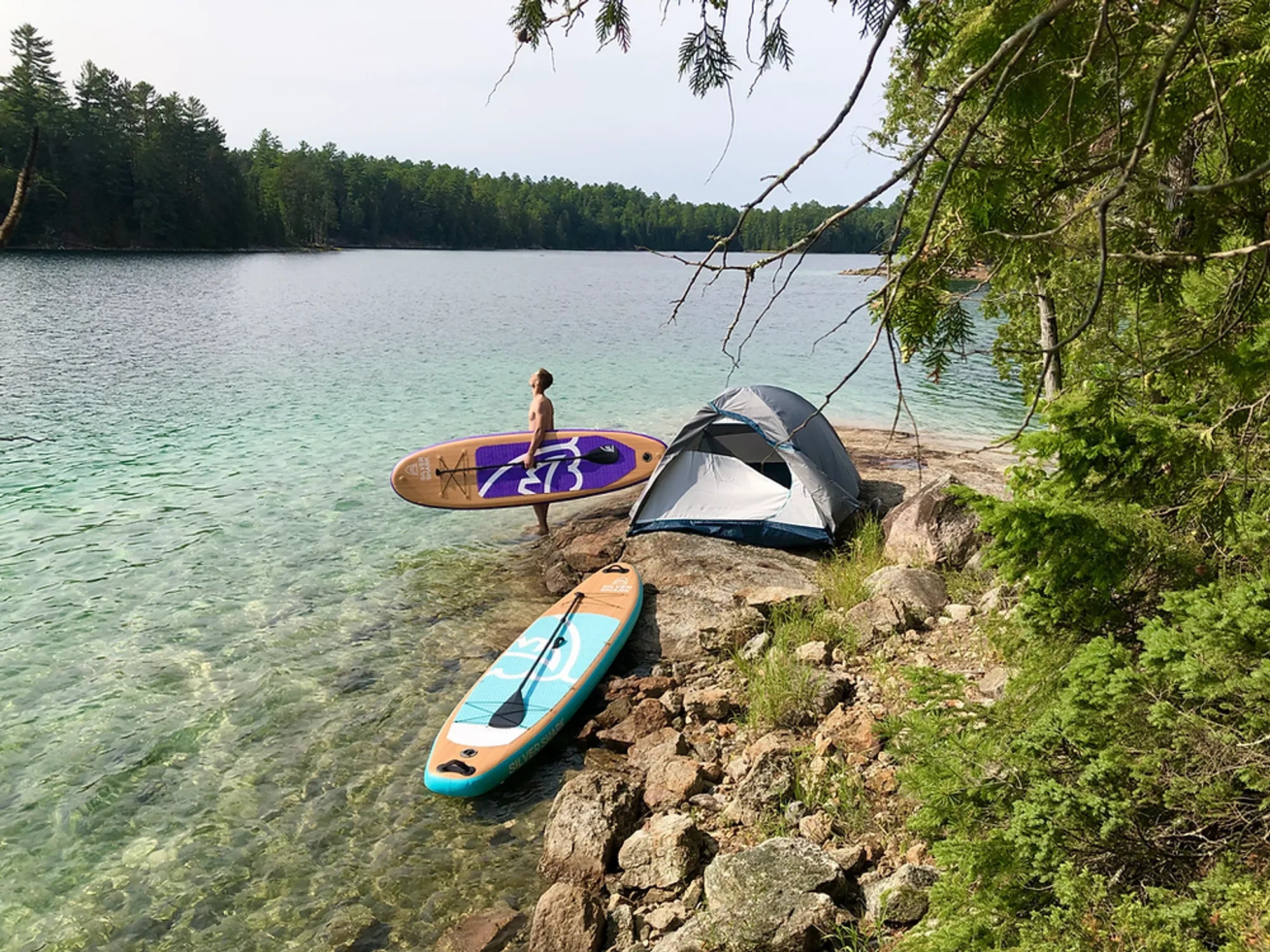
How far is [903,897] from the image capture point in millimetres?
3869

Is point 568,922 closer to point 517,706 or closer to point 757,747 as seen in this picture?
point 757,747

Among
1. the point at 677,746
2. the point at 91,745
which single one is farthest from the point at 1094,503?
the point at 91,745

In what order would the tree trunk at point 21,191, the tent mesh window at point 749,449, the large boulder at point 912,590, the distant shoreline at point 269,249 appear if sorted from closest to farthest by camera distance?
the tree trunk at point 21,191
the large boulder at point 912,590
the tent mesh window at point 749,449
the distant shoreline at point 269,249

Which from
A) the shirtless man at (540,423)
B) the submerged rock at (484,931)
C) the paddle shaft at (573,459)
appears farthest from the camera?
the paddle shaft at (573,459)

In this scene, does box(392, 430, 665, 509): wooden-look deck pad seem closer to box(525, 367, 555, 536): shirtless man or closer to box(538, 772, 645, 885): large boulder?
box(525, 367, 555, 536): shirtless man

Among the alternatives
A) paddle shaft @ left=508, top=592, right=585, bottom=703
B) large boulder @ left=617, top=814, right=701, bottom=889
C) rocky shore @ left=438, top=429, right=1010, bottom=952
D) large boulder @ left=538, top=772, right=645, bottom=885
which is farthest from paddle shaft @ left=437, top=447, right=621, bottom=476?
large boulder @ left=617, top=814, right=701, bottom=889

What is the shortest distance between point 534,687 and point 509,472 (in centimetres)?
536

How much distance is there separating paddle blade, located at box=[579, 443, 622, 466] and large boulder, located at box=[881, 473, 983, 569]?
448 cm

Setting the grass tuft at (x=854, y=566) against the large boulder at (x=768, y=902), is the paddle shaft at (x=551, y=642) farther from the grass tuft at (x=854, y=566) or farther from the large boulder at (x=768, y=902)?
the large boulder at (x=768, y=902)

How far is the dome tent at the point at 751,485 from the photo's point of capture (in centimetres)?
1022

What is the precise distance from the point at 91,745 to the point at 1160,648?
7.66 m

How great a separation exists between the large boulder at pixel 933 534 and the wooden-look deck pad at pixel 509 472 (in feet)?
14.4

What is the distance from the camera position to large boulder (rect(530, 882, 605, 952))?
4438mm

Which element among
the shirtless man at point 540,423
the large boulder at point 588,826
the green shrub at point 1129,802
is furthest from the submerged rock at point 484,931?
the shirtless man at point 540,423
